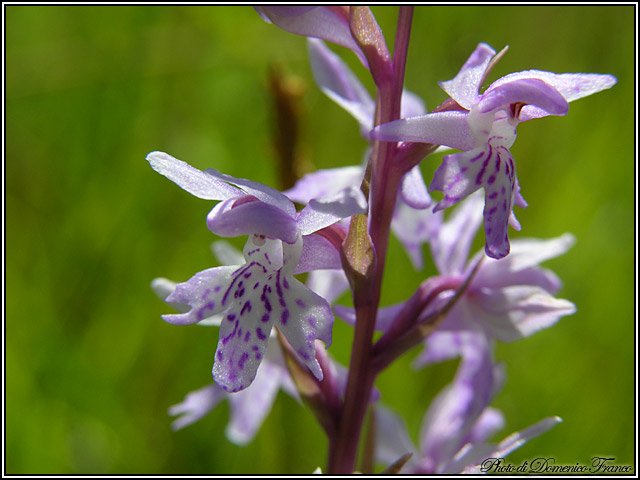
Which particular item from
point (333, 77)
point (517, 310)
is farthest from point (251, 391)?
point (333, 77)

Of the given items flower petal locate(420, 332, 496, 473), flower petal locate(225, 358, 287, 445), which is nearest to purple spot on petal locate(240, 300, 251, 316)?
flower petal locate(225, 358, 287, 445)

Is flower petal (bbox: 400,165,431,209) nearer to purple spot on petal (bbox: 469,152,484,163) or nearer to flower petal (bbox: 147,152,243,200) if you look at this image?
purple spot on petal (bbox: 469,152,484,163)

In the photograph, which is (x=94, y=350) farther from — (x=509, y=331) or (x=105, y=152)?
(x=509, y=331)

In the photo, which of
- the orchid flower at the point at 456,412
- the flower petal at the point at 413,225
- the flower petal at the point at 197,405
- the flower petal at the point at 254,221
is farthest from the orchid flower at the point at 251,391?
the flower petal at the point at 254,221

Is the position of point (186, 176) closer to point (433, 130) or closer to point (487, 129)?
point (433, 130)

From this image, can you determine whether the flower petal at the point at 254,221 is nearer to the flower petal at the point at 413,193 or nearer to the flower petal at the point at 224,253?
the flower petal at the point at 413,193

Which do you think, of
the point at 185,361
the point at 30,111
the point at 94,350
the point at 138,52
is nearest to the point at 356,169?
the point at 185,361
